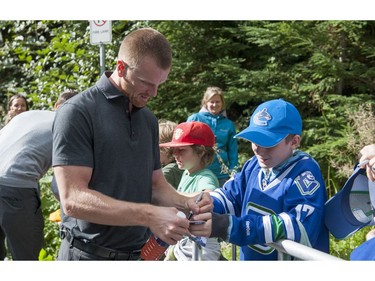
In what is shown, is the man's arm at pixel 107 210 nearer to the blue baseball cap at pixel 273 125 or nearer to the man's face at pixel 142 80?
the man's face at pixel 142 80

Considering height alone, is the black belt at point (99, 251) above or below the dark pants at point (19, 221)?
above

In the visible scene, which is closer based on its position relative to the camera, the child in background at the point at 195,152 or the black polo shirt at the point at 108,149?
the black polo shirt at the point at 108,149

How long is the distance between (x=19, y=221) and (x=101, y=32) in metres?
2.75

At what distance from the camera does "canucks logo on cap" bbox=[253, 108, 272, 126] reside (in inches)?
129

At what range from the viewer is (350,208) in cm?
309

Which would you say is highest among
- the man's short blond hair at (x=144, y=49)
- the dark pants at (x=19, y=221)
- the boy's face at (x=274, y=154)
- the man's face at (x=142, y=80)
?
the man's short blond hair at (x=144, y=49)

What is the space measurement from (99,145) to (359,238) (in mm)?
4219

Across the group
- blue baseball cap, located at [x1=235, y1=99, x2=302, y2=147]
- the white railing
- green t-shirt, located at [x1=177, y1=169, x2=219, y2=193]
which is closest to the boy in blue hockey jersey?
blue baseball cap, located at [x1=235, y1=99, x2=302, y2=147]

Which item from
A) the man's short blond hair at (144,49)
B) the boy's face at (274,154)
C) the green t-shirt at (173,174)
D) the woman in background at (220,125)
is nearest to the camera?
the man's short blond hair at (144,49)

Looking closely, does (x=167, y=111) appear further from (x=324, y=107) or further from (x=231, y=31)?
(x=324, y=107)

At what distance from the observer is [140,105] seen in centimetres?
303

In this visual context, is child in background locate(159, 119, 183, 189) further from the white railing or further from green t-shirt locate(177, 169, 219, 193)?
the white railing

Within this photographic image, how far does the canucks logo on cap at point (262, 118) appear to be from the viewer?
3.28 m

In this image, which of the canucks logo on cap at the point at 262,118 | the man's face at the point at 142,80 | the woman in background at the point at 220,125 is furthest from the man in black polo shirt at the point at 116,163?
the woman in background at the point at 220,125
